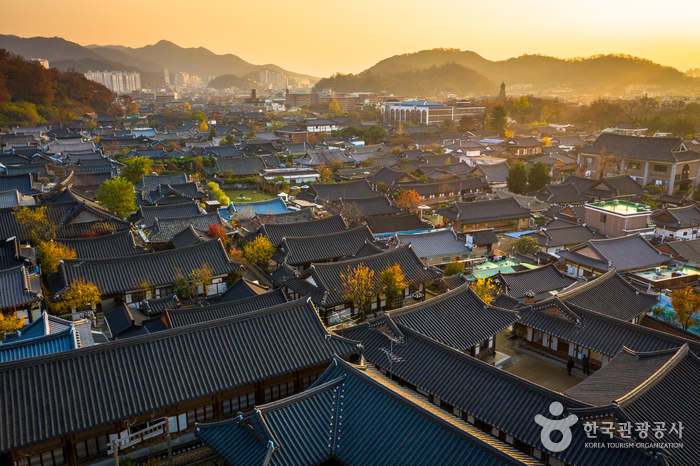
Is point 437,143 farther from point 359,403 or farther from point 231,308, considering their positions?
point 359,403

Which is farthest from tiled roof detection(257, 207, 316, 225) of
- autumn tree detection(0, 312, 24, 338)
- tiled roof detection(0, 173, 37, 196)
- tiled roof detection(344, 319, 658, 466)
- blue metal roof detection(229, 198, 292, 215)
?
tiled roof detection(344, 319, 658, 466)

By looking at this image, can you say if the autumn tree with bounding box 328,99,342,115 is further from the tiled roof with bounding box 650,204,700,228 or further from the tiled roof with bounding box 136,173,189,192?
the tiled roof with bounding box 650,204,700,228

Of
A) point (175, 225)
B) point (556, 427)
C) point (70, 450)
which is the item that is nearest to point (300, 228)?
point (175, 225)

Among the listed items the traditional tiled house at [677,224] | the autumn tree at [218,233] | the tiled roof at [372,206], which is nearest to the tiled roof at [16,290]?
the autumn tree at [218,233]

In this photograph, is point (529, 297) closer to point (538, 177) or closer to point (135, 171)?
point (538, 177)

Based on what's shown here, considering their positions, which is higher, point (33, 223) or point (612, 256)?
point (33, 223)

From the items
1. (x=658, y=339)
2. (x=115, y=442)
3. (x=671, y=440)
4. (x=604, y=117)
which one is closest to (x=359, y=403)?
(x=115, y=442)

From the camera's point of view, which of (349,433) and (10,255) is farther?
(10,255)
